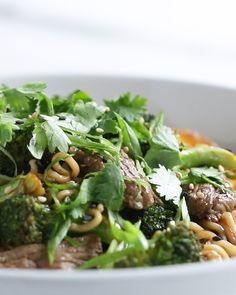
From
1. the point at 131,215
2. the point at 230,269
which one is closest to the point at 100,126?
the point at 131,215

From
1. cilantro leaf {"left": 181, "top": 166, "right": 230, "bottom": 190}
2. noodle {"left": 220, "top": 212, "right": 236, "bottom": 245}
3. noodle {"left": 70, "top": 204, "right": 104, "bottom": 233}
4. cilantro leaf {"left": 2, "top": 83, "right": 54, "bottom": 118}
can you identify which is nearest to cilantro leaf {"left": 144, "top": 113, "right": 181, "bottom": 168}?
cilantro leaf {"left": 181, "top": 166, "right": 230, "bottom": 190}

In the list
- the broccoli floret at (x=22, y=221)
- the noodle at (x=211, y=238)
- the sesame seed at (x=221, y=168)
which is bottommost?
the noodle at (x=211, y=238)

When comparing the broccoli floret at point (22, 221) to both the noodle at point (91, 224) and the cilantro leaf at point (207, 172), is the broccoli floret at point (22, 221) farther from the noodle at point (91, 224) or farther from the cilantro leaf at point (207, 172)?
the cilantro leaf at point (207, 172)

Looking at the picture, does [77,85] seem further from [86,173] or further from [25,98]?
[86,173]

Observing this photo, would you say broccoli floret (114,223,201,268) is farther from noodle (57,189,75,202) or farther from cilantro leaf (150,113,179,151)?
cilantro leaf (150,113,179,151)

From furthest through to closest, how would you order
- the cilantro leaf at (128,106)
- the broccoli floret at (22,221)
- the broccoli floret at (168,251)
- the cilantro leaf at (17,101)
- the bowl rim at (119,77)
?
the bowl rim at (119,77) → the cilantro leaf at (128,106) → the cilantro leaf at (17,101) → the broccoli floret at (22,221) → the broccoli floret at (168,251)

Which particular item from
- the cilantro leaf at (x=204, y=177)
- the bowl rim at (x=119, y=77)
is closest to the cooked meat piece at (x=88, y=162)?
the cilantro leaf at (x=204, y=177)
